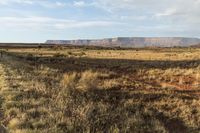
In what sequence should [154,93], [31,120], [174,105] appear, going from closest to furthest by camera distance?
[31,120] < [174,105] < [154,93]

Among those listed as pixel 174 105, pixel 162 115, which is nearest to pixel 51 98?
pixel 162 115

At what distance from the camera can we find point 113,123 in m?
10.1

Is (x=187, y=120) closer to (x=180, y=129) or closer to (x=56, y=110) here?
(x=180, y=129)

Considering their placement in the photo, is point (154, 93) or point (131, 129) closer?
point (131, 129)

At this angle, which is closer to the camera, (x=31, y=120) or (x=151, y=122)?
(x=31, y=120)

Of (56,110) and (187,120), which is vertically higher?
(56,110)

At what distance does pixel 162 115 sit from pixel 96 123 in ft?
13.2

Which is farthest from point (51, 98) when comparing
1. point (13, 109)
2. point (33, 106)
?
point (13, 109)

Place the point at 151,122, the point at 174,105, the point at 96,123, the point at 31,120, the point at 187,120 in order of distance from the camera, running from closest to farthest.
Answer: the point at 31,120 < the point at 96,123 < the point at 151,122 < the point at 187,120 < the point at 174,105

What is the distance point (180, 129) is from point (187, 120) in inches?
38.8

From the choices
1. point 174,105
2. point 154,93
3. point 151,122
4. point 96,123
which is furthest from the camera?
point 154,93

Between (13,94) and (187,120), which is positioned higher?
(13,94)

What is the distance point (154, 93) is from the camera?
54.7 ft

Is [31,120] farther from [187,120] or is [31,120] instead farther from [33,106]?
[187,120]
